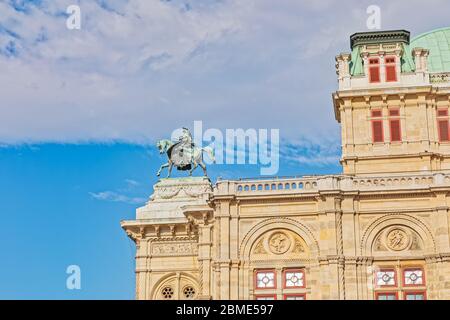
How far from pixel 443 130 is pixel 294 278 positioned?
15.7 m

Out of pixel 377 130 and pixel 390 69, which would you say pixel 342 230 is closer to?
pixel 377 130

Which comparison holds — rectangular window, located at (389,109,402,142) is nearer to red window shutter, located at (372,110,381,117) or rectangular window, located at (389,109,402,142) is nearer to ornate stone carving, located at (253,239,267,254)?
red window shutter, located at (372,110,381,117)

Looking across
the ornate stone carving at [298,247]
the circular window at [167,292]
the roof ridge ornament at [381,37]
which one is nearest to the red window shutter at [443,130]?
the roof ridge ornament at [381,37]

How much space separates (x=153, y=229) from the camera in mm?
61250

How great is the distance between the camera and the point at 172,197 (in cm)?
6297

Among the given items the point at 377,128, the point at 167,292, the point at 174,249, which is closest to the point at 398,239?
the point at 377,128

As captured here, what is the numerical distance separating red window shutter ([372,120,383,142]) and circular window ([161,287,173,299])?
17411mm

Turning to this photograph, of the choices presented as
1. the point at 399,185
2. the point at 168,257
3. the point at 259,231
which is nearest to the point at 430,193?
the point at 399,185

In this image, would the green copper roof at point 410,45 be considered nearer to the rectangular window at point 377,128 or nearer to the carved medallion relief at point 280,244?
the rectangular window at point 377,128
